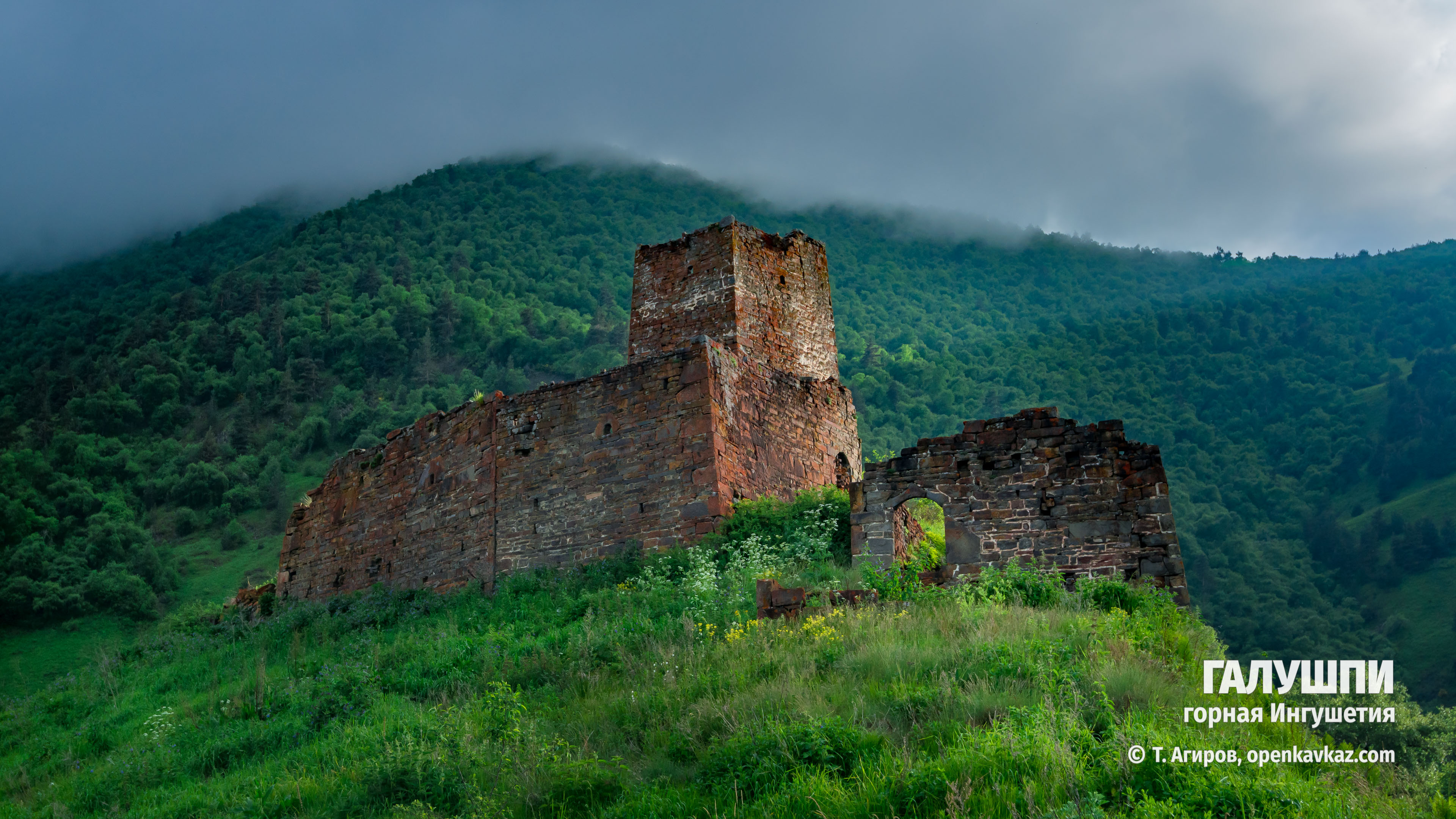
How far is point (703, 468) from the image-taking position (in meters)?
14.0

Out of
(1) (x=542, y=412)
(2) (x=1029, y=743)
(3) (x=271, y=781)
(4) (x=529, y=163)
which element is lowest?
(3) (x=271, y=781)

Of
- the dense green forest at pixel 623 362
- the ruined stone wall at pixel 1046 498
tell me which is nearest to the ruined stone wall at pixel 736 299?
the ruined stone wall at pixel 1046 498

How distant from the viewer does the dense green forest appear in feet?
145

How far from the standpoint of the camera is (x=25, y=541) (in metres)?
38.4

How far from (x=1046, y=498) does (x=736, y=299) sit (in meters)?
7.17

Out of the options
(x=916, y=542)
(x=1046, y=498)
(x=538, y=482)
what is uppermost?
(x=538, y=482)

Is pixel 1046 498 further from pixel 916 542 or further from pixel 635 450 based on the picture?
pixel 635 450

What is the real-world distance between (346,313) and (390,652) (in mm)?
49329

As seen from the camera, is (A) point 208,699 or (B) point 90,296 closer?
(A) point 208,699

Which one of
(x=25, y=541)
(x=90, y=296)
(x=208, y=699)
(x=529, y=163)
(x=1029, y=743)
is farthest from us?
(x=529, y=163)

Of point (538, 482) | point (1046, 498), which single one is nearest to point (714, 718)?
point (1046, 498)

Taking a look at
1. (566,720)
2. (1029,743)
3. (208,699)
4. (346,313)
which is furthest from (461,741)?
(346,313)

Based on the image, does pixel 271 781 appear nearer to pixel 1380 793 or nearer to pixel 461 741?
pixel 461 741

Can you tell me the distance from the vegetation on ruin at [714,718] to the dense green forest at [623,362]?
2706 centimetres
